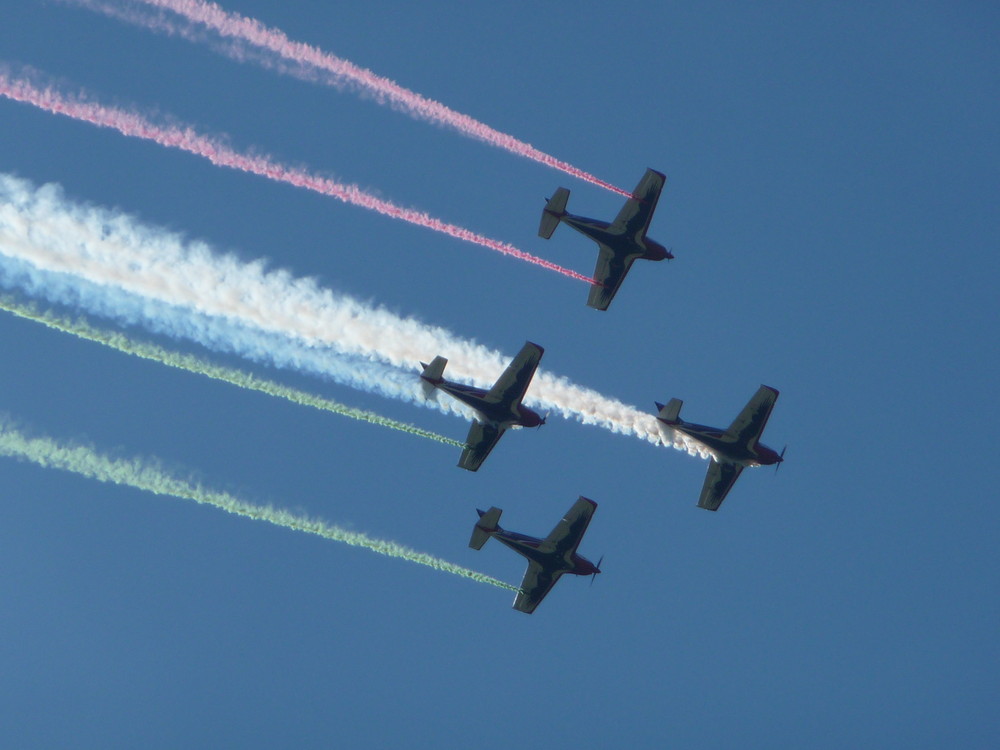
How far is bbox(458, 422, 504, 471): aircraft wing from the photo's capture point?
1496 inches

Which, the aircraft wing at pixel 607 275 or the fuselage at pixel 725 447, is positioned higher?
the aircraft wing at pixel 607 275

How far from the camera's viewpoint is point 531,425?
3809 centimetres

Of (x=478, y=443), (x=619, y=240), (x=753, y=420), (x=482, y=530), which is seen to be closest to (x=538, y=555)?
(x=482, y=530)

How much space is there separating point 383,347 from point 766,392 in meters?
12.0

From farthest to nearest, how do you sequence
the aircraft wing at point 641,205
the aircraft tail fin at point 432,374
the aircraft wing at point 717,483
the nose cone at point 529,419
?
the aircraft wing at point 717,483
the aircraft wing at point 641,205
the nose cone at point 529,419
the aircraft tail fin at point 432,374

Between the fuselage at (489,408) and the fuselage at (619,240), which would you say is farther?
the fuselage at (619,240)

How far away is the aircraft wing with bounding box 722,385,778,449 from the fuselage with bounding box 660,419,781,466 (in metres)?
0.13

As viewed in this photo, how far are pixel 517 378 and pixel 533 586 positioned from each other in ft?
23.5

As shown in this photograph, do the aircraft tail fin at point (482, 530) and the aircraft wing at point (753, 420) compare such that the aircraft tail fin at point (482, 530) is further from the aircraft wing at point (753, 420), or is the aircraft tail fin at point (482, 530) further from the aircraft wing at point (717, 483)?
the aircraft wing at point (753, 420)

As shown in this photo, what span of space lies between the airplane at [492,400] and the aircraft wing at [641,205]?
5223 mm

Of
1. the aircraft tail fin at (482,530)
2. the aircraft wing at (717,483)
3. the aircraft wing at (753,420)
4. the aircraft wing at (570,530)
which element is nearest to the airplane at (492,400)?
the aircraft tail fin at (482,530)

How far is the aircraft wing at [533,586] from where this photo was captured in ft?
131

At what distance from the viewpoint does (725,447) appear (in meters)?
40.0

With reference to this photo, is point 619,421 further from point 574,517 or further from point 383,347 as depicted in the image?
point 383,347
